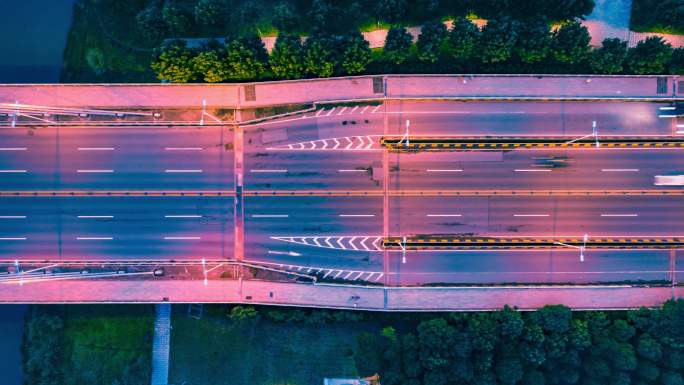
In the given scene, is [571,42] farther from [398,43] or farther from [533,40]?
[398,43]

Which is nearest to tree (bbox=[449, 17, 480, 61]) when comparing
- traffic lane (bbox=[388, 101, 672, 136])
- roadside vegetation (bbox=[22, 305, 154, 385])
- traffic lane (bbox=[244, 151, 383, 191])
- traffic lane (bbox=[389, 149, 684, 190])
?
traffic lane (bbox=[388, 101, 672, 136])

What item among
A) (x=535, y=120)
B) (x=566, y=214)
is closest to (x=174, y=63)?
(x=535, y=120)

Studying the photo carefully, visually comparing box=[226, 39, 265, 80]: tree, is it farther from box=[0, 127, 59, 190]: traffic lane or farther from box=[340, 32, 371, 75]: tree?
box=[0, 127, 59, 190]: traffic lane

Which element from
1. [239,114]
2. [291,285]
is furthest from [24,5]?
[291,285]

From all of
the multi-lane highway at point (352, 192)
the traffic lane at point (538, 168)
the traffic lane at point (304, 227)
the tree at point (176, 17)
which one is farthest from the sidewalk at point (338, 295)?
the tree at point (176, 17)

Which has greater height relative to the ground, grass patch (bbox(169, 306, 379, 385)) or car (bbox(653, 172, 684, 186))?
car (bbox(653, 172, 684, 186))

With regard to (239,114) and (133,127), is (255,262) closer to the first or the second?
(239,114)
